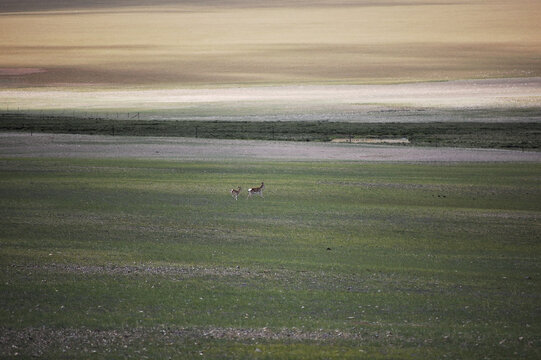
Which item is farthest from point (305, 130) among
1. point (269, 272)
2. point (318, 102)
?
point (269, 272)

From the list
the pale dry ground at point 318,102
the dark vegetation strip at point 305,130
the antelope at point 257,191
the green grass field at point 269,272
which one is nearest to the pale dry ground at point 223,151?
the dark vegetation strip at point 305,130

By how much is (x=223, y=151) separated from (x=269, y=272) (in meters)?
35.5

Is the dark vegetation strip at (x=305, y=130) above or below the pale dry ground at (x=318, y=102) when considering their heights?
below

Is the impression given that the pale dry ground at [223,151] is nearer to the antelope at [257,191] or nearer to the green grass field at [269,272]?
the green grass field at [269,272]

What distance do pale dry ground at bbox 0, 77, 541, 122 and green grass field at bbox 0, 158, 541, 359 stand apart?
62.6 m

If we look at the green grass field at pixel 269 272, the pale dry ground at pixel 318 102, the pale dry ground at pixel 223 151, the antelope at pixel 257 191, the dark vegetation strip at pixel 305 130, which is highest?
the pale dry ground at pixel 318 102

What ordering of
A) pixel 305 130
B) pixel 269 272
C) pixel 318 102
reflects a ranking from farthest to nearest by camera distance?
pixel 318 102 → pixel 305 130 → pixel 269 272

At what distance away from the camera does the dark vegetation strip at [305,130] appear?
6556 cm

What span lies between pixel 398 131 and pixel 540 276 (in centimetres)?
5831

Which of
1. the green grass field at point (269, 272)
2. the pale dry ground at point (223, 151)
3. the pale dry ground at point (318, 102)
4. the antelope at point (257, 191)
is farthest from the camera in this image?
the pale dry ground at point (318, 102)

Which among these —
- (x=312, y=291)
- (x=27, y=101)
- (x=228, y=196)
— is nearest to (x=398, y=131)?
(x=228, y=196)

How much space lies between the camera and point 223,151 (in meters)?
51.9

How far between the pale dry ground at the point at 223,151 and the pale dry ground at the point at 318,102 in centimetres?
3406

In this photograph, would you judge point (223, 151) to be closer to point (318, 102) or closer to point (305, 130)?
point (305, 130)
